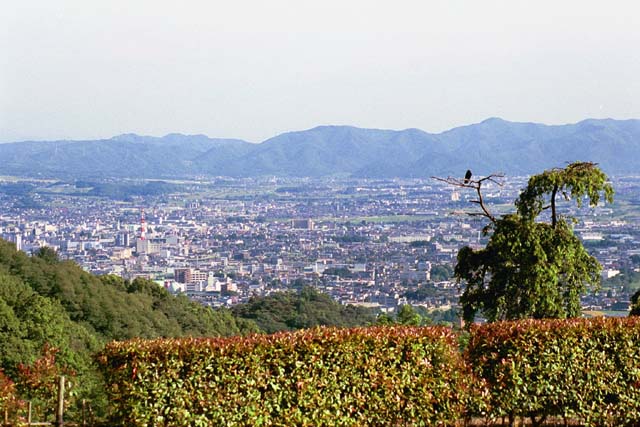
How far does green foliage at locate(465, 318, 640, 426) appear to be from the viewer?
7.32 meters

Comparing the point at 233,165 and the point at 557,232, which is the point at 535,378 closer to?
the point at 557,232

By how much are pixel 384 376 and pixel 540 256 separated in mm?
3383

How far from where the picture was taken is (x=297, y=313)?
37250 millimetres

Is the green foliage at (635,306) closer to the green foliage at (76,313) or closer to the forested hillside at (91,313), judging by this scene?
the forested hillside at (91,313)

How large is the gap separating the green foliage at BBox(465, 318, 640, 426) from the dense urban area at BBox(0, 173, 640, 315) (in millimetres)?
27933

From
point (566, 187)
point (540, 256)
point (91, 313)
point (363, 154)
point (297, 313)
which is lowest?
point (297, 313)

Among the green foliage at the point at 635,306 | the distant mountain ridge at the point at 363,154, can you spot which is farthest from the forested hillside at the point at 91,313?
the distant mountain ridge at the point at 363,154

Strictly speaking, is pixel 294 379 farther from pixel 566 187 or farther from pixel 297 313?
pixel 297 313

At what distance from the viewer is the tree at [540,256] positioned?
9.81 m

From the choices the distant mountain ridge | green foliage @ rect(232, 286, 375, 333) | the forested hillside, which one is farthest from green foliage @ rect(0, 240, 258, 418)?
the distant mountain ridge

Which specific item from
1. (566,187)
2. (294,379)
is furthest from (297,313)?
(294,379)

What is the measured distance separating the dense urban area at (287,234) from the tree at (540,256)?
25.4 metres

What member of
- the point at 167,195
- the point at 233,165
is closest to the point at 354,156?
the point at 233,165

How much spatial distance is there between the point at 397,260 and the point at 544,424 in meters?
71.7
